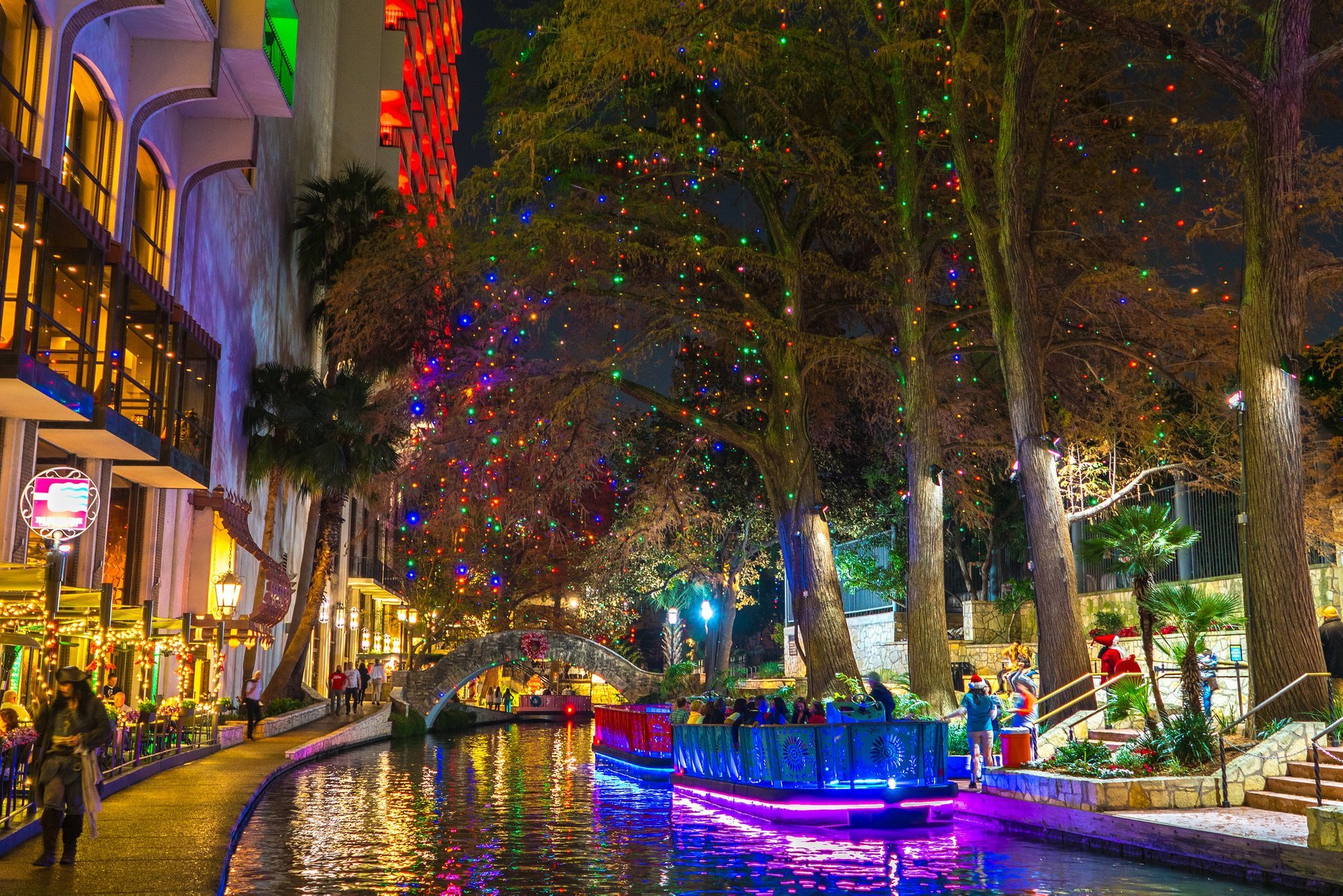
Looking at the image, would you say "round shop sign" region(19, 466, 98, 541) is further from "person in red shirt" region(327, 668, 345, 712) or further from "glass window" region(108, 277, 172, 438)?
"person in red shirt" region(327, 668, 345, 712)

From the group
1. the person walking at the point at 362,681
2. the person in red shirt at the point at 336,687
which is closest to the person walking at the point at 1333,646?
the person in red shirt at the point at 336,687

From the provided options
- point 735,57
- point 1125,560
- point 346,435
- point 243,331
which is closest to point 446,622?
point 346,435

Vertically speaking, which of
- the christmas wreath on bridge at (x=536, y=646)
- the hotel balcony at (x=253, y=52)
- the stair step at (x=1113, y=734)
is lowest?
the stair step at (x=1113, y=734)

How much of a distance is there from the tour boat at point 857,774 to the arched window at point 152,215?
56.3 feet

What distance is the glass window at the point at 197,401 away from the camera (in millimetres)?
27109

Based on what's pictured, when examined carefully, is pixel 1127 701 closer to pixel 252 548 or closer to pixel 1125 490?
pixel 1125 490

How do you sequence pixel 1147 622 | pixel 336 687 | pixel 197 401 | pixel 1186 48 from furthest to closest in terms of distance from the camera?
pixel 336 687, pixel 197 401, pixel 1147 622, pixel 1186 48

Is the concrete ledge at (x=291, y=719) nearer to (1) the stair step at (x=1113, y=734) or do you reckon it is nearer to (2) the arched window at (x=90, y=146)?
(2) the arched window at (x=90, y=146)

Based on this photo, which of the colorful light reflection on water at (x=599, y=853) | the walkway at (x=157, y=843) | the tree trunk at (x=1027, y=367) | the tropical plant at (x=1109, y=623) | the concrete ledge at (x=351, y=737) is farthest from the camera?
the concrete ledge at (x=351, y=737)

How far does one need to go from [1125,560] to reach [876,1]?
12.5 metres

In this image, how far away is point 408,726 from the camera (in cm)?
4309

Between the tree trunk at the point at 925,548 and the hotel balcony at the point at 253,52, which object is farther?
the hotel balcony at the point at 253,52

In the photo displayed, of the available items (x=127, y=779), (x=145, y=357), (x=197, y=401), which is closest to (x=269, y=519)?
(x=197, y=401)

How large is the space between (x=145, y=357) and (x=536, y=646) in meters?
20.4
